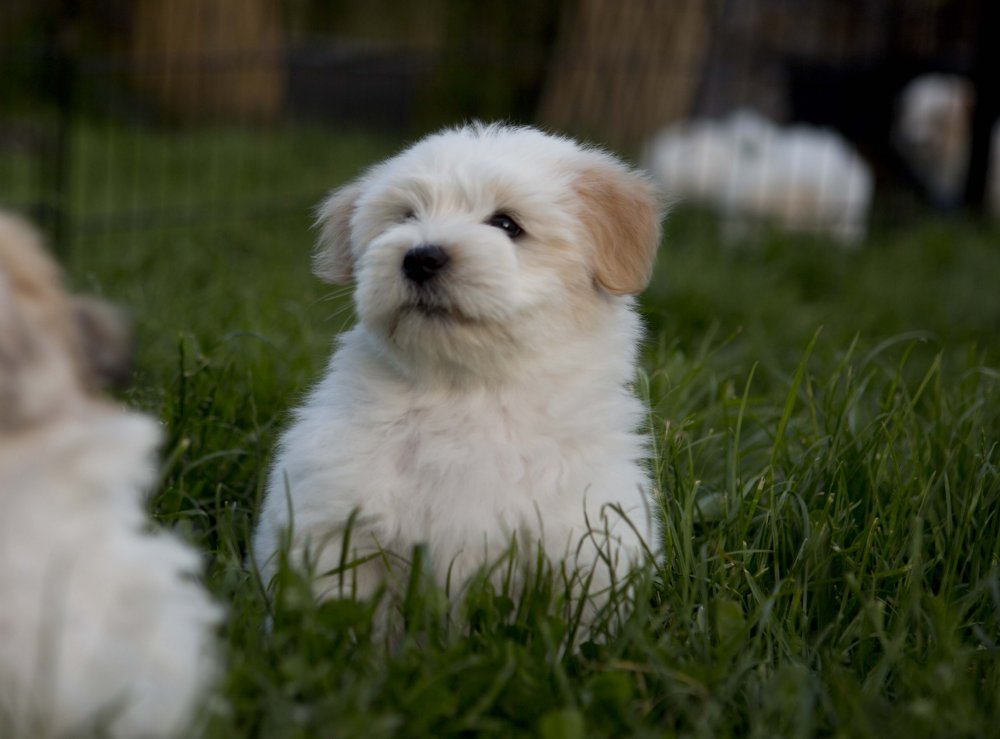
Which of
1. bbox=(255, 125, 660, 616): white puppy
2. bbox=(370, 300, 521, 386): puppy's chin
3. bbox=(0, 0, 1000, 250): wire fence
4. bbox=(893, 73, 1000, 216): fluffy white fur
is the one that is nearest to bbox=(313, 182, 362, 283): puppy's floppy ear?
bbox=(255, 125, 660, 616): white puppy

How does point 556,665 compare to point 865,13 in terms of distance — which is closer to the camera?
point 556,665

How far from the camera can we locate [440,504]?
2730mm

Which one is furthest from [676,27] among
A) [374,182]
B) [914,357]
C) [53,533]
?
[53,533]

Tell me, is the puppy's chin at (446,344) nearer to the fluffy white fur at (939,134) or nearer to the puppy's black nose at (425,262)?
the puppy's black nose at (425,262)

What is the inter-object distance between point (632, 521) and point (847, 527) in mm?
550

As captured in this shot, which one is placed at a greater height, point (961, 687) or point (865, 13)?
point (865, 13)

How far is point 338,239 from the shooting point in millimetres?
3279

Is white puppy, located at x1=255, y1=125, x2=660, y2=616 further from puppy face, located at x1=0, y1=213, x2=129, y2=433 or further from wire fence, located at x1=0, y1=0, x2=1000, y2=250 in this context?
wire fence, located at x1=0, y1=0, x2=1000, y2=250

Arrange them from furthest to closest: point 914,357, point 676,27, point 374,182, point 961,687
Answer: point 676,27 < point 914,357 < point 374,182 < point 961,687

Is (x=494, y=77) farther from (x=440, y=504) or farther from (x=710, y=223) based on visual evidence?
(x=440, y=504)

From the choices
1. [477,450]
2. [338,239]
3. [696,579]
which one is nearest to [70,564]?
[477,450]

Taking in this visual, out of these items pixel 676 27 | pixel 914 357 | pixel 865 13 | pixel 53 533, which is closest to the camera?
pixel 53 533

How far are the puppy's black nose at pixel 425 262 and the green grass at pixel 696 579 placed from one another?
0.60 meters

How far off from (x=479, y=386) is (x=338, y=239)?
631 mm
